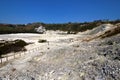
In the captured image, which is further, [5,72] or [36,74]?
[5,72]

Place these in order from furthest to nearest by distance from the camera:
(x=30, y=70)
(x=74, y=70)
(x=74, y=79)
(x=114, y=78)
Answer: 1. (x=30, y=70)
2. (x=74, y=70)
3. (x=74, y=79)
4. (x=114, y=78)

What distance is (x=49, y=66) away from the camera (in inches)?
961

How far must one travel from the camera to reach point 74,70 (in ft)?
72.0

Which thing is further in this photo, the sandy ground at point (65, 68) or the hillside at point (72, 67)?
the sandy ground at point (65, 68)

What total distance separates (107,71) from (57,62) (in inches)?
270

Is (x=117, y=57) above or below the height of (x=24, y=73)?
above

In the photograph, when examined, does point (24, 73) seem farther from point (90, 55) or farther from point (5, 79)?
point (90, 55)

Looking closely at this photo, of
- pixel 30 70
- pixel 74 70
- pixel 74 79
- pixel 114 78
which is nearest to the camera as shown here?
pixel 114 78

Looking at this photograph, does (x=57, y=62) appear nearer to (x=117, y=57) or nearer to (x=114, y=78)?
(x=117, y=57)

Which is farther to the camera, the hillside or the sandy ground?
the sandy ground

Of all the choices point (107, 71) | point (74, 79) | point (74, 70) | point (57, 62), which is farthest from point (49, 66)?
point (107, 71)

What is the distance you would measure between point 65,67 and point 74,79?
3.20 meters

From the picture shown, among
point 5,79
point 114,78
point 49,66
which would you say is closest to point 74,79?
point 114,78

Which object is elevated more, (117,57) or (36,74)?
(117,57)
